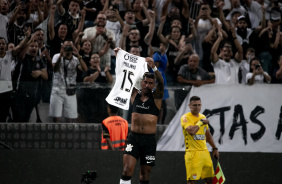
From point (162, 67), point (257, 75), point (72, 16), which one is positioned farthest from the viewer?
point (72, 16)

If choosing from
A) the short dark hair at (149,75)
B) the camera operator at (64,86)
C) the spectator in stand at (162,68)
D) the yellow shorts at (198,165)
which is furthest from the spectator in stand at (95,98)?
the yellow shorts at (198,165)

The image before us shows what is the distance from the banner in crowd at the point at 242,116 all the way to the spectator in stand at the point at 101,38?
82.5 inches

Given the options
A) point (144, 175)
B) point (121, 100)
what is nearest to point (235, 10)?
point (121, 100)

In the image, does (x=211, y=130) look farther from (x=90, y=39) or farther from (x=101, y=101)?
(x=90, y=39)

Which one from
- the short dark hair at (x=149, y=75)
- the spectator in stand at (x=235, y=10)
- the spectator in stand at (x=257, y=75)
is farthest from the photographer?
the spectator in stand at (x=235, y=10)

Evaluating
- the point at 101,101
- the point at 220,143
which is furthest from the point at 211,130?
the point at 101,101

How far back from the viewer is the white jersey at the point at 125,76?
7090mm

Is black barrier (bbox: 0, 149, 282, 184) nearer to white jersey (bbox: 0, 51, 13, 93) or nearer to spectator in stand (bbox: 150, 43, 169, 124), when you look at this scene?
spectator in stand (bbox: 150, 43, 169, 124)

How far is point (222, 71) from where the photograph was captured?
9.75m

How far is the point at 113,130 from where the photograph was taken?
845cm

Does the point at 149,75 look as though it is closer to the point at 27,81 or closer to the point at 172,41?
the point at 27,81

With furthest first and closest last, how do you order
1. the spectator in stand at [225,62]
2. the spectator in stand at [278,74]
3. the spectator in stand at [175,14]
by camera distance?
1. the spectator in stand at [175,14]
2. the spectator in stand at [225,62]
3. the spectator in stand at [278,74]

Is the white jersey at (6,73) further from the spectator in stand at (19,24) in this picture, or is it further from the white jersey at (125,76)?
the white jersey at (125,76)

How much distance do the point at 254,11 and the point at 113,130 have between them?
5196 millimetres
